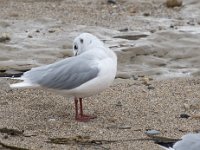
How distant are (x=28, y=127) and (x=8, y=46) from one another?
3598mm

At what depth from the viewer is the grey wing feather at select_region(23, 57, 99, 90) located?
21.5 ft

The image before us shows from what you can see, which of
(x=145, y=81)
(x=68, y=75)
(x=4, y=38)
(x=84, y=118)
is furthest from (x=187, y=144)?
(x=4, y=38)

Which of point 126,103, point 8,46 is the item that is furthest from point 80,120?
point 8,46

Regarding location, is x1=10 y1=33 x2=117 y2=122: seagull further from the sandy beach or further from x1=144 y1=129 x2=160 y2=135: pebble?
x1=144 y1=129 x2=160 y2=135: pebble

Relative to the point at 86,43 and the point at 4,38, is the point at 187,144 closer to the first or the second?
the point at 86,43

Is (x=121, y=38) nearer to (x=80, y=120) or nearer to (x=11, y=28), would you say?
(x=11, y=28)

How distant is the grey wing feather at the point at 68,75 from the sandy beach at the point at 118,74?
327 millimetres

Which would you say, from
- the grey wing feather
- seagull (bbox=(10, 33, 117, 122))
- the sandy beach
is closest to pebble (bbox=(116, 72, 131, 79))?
the sandy beach

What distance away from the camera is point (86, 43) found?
22.9ft

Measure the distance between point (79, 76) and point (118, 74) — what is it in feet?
7.12

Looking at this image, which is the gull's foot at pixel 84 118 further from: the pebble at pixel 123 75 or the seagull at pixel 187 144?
A: the pebble at pixel 123 75

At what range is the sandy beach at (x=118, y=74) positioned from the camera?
618 centimetres

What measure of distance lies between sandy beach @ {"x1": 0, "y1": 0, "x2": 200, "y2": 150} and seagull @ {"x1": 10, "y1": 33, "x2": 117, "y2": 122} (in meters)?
0.28

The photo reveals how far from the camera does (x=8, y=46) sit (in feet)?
32.0
